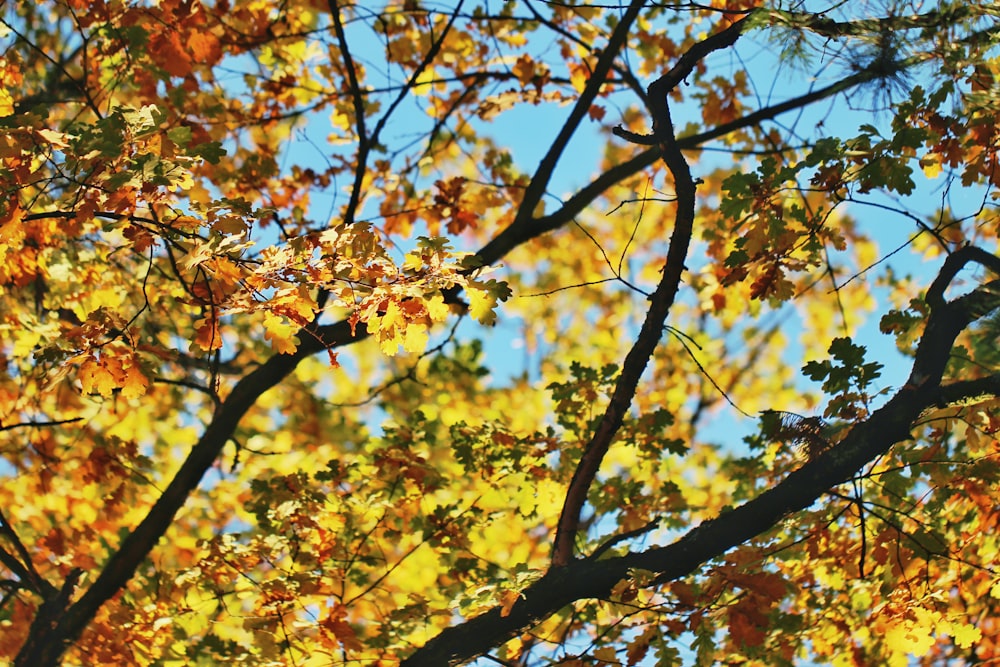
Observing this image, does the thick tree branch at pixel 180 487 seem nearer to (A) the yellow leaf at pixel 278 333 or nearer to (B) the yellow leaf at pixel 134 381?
(A) the yellow leaf at pixel 278 333

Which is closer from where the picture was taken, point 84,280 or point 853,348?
point 853,348

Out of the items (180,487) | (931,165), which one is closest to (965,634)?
(931,165)

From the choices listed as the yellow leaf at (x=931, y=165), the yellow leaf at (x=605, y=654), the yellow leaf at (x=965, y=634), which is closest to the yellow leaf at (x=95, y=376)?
the yellow leaf at (x=605, y=654)

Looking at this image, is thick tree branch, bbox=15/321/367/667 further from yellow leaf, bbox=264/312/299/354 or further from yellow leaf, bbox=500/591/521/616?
yellow leaf, bbox=500/591/521/616

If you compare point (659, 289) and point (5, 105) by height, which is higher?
point (5, 105)

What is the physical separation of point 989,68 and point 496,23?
406 cm

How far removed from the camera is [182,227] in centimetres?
385

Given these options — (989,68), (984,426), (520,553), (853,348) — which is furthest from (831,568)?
(520,553)

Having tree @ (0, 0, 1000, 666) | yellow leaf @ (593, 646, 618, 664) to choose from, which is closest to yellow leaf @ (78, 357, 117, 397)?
tree @ (0, 0, 1000, 666)

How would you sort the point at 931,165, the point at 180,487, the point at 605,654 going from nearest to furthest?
the point at 605,654 < the point at 931,165 < the point at 180,487

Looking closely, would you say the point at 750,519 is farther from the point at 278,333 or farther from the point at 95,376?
the point at 95,376

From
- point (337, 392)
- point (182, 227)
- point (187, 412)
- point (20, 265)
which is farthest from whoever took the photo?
point (337, 392)

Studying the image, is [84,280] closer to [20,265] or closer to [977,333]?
[20,265]

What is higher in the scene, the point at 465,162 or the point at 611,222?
the point at 611,222
